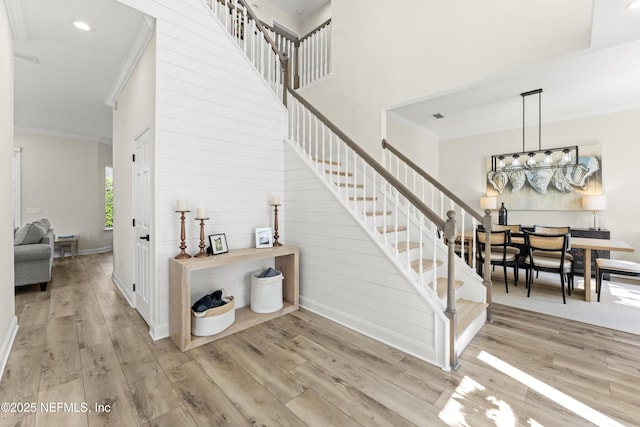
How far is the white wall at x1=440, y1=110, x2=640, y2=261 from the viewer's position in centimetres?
480

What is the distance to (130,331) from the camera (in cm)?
275

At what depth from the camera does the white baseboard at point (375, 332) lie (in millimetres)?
2283

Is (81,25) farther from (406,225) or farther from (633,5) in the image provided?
(633,5)

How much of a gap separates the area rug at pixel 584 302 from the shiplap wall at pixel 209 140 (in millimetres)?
3407

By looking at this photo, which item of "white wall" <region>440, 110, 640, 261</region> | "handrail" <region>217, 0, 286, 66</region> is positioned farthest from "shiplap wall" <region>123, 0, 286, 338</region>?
"white wall" <region>440, 110, 640, 261</region>

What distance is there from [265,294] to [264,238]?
0.66 metres

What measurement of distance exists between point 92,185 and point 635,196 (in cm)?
1173

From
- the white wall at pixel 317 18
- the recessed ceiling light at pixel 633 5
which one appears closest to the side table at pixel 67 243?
the white wall at pixel 317 18

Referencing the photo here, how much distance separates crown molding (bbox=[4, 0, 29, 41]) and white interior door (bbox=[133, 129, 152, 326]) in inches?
54.3

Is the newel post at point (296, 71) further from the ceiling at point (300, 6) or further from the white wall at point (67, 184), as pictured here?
the white wall at point (67, 184)

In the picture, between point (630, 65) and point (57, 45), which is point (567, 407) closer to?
point (630, 65)

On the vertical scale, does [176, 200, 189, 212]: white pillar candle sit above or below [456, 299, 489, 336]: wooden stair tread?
above

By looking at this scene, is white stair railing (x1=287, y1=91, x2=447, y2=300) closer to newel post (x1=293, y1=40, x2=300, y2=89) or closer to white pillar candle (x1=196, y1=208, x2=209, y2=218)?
white pillar candle (x1=196, y1=208, x2=209, y2=218)

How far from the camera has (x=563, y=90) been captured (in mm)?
4188
